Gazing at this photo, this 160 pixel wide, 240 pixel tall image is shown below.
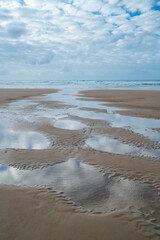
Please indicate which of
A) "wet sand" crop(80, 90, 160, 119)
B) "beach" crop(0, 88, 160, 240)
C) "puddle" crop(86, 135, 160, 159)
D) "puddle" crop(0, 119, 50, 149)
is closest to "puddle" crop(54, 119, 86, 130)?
"beach" crop(0, 88, 160, 240)

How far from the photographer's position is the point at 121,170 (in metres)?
5.12

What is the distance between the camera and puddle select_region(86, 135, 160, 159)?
6.41m

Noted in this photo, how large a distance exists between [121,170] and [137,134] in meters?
3.74

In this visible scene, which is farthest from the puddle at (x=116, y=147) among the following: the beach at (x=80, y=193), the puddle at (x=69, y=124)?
the puddle at (x=69, y=124)

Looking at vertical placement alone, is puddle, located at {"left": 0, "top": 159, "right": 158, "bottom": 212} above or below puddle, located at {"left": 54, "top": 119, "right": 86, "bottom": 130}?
below

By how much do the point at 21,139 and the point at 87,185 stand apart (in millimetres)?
4479

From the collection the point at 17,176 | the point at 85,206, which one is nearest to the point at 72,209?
the point at 85,206

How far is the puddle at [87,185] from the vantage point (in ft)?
12.2

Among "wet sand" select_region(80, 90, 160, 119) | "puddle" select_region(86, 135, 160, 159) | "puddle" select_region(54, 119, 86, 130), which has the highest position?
"wet sand" select_region(80, 90, 160, 119)

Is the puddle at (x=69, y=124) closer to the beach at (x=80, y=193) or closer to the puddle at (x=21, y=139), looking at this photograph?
the beach at (x=80, y=193)

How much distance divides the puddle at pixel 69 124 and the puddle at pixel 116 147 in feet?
6.40

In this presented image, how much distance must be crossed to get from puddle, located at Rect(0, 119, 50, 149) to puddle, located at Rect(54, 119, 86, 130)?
174 cm

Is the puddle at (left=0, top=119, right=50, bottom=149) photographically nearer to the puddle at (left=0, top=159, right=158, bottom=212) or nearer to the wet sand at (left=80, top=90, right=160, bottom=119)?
the puddle at (left=0, top=159, right=158, bottom=212)

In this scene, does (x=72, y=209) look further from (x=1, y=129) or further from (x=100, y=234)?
(x=1, y=129)
